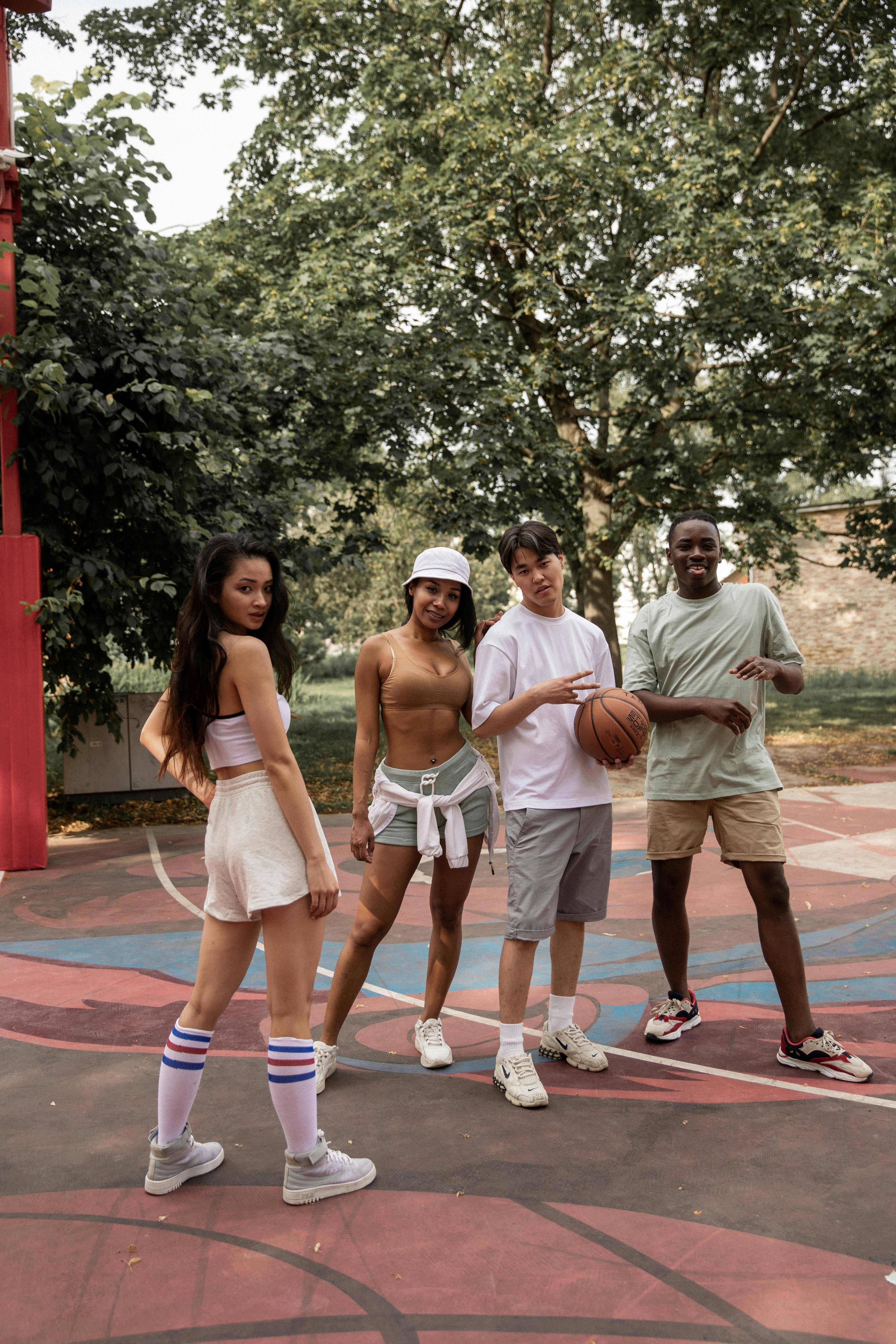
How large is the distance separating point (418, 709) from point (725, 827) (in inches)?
52.4

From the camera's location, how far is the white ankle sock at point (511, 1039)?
13.1 feet

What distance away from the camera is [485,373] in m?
13.8

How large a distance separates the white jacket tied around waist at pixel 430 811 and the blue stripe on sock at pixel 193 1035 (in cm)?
112

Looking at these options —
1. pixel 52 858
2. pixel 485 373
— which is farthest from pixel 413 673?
pixel 485 373

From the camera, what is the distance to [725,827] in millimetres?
4320

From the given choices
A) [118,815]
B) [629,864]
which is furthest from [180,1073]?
[118,815]

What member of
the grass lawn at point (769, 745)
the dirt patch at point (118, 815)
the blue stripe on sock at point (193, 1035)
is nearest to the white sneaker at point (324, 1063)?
the blue stripe on sock at point (193, 1035)

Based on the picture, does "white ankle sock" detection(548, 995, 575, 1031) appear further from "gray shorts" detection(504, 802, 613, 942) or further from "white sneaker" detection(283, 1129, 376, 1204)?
"white sneaker" detection(283, 1129, 376, 1204)

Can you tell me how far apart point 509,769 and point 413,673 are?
0.52m

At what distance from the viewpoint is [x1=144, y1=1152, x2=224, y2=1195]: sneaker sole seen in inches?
128

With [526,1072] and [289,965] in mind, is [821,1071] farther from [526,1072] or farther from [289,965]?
[289,965]

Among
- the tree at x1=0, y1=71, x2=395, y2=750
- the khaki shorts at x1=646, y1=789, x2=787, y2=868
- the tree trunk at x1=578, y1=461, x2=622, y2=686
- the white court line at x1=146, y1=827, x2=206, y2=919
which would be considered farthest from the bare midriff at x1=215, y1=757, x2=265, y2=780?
the tree trunk at x1=578, y1=461, x2=622, y2=686

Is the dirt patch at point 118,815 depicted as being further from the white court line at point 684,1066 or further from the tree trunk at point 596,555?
the tree trunk at point 596,555

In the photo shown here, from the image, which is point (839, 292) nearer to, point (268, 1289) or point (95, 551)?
point (95, 551)
